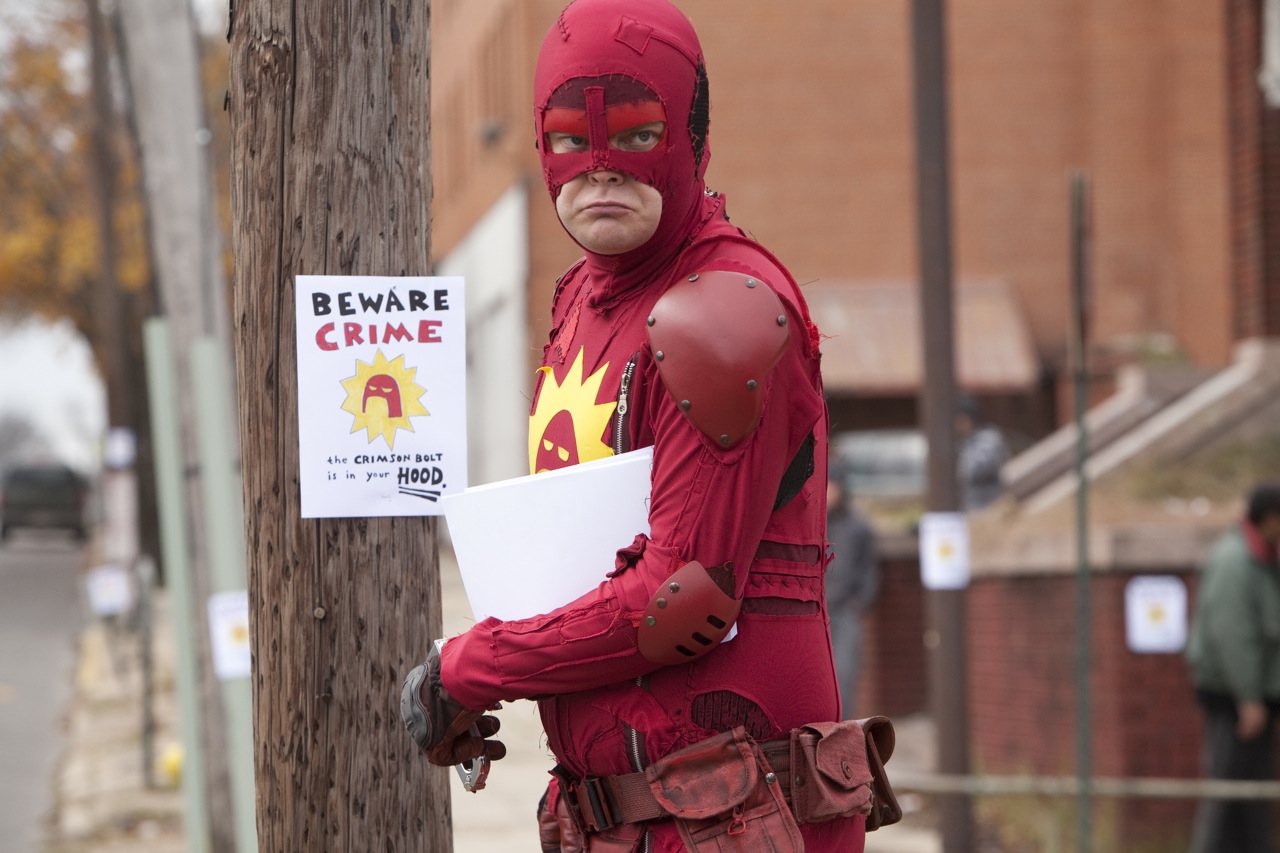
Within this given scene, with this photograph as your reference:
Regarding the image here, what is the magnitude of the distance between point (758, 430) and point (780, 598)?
298 mm

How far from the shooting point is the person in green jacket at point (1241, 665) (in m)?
8.56

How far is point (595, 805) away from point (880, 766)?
1.67 ft

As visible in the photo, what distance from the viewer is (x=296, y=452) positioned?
3449 millimetres

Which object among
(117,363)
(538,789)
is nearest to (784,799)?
(538,789)

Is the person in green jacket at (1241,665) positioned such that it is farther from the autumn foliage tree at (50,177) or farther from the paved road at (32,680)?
the autumn foliage tree at (50,177)

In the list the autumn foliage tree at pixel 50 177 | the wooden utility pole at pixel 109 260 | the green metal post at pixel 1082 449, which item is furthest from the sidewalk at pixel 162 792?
the autumn foliage tree at pixel 50 177

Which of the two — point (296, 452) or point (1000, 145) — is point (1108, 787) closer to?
point (296, 452)

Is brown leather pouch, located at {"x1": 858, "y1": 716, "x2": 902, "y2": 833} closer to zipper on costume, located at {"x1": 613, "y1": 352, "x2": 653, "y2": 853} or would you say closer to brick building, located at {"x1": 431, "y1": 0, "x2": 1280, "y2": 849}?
zipper on costume, located at {"x1": 613, "y1": 352, "x2": 653, "y2": 853}

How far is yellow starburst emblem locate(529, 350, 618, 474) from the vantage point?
3.09 m

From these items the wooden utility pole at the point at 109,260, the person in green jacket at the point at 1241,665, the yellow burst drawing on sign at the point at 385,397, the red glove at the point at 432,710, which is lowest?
the person in green jacket at the point at 1241,665

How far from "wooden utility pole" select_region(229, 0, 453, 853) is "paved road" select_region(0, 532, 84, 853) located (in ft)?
26.0

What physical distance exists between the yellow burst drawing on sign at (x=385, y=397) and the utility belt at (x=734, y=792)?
2.43 ft

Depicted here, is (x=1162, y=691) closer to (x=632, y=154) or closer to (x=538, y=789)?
(x=538, y=789)

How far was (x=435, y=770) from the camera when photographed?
358 cm
